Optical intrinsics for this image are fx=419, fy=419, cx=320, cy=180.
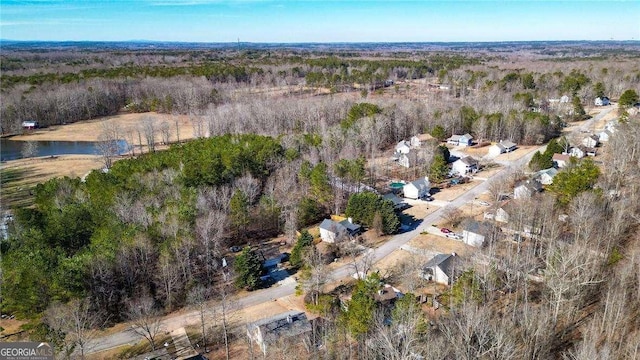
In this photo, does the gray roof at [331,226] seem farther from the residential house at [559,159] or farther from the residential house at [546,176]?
the residential house at [559,159]

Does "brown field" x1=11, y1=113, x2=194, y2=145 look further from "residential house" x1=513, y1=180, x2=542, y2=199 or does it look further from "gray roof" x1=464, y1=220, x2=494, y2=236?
"gray roof" x1=464, y1=220, x2=494, y2=236

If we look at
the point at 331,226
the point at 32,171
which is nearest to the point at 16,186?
the point at 32,171

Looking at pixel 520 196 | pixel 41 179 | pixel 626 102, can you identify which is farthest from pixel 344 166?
pixel 626 102

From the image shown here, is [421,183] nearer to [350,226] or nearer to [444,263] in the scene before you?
[350,226]

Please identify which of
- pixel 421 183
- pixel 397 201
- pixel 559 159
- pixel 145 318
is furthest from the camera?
pixel 559 159

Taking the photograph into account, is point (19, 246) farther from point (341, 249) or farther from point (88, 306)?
point (341, 249)

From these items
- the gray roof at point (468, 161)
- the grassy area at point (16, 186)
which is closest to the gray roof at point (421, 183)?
the gray roof at point (468, 161)
